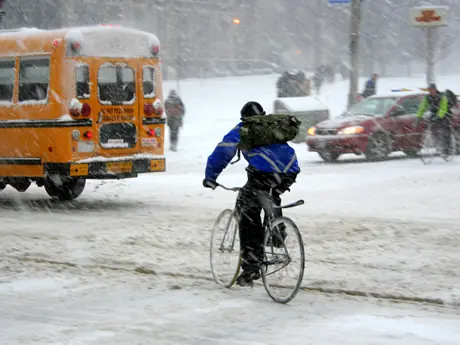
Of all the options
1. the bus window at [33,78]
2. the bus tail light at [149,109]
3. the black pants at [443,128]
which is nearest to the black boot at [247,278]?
the bus window at [33,78]

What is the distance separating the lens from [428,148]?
21.3 metres

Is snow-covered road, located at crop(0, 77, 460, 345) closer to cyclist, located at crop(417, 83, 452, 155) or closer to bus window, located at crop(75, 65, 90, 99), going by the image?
bus window, located at crop(75, 65, 90, 99)

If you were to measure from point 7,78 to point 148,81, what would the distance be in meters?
2.17

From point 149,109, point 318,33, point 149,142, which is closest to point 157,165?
point 149,142

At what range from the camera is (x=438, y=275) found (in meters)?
8.91

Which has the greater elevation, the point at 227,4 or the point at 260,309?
the point at 227,4

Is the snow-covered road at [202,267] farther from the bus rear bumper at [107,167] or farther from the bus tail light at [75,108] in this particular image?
the bus tail light at [75,108]

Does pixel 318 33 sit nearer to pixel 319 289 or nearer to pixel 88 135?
pixel 88 135

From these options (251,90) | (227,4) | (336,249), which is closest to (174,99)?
(336,249)

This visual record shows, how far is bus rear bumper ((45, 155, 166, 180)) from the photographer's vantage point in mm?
14336

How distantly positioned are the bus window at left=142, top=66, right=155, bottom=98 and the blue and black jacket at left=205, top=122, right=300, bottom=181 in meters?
7.61

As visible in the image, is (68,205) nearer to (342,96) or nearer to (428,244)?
(428,244)

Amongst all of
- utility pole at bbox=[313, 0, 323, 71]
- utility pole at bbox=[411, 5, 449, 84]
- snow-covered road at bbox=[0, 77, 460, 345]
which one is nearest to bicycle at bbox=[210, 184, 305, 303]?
snow-covered road at bbox=[0, 77, 460, 345]

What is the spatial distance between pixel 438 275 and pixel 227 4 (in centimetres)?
6652
